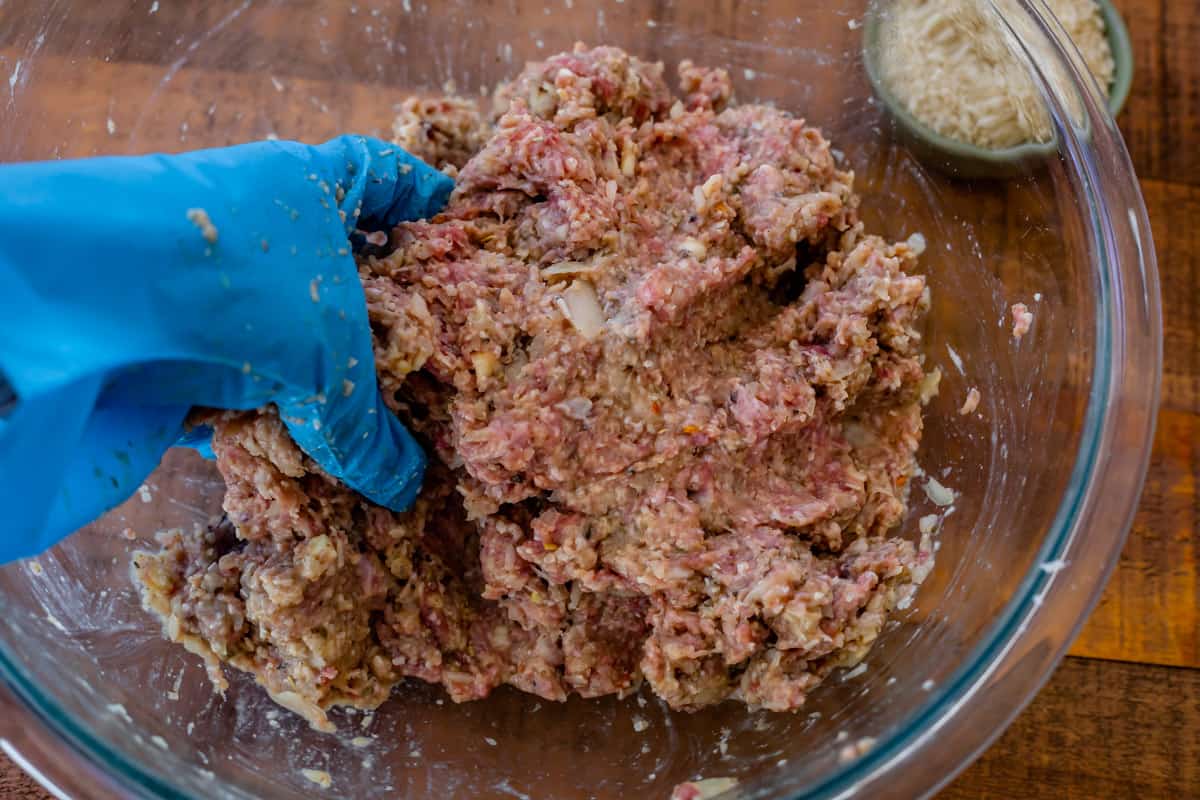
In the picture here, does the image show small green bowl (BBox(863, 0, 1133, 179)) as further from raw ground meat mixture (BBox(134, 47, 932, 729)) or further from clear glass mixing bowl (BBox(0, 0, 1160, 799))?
raw ground meat mixture (BBox(134, 47, 932, 729))

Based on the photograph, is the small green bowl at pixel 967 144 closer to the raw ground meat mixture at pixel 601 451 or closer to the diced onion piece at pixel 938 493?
the raw ground meat mixture at pixel 601 451

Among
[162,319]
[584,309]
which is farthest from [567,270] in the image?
[162,319]

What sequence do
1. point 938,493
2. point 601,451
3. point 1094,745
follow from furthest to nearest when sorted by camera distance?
1. point 1094,745
2. point 938,493
3. point 601,451

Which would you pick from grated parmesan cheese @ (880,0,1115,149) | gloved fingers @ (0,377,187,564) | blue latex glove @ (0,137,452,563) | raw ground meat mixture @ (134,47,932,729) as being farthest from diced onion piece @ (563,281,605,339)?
grated parmesan cheese @ (880,0,1115,149)

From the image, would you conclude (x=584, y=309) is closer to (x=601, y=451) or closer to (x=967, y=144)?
(x=601, y=451)

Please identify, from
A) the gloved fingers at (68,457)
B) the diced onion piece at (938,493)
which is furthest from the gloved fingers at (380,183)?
the diced onion piece at (938,493)

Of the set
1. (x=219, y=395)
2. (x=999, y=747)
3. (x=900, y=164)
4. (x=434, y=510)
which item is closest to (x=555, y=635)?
(x=434, y=510)
